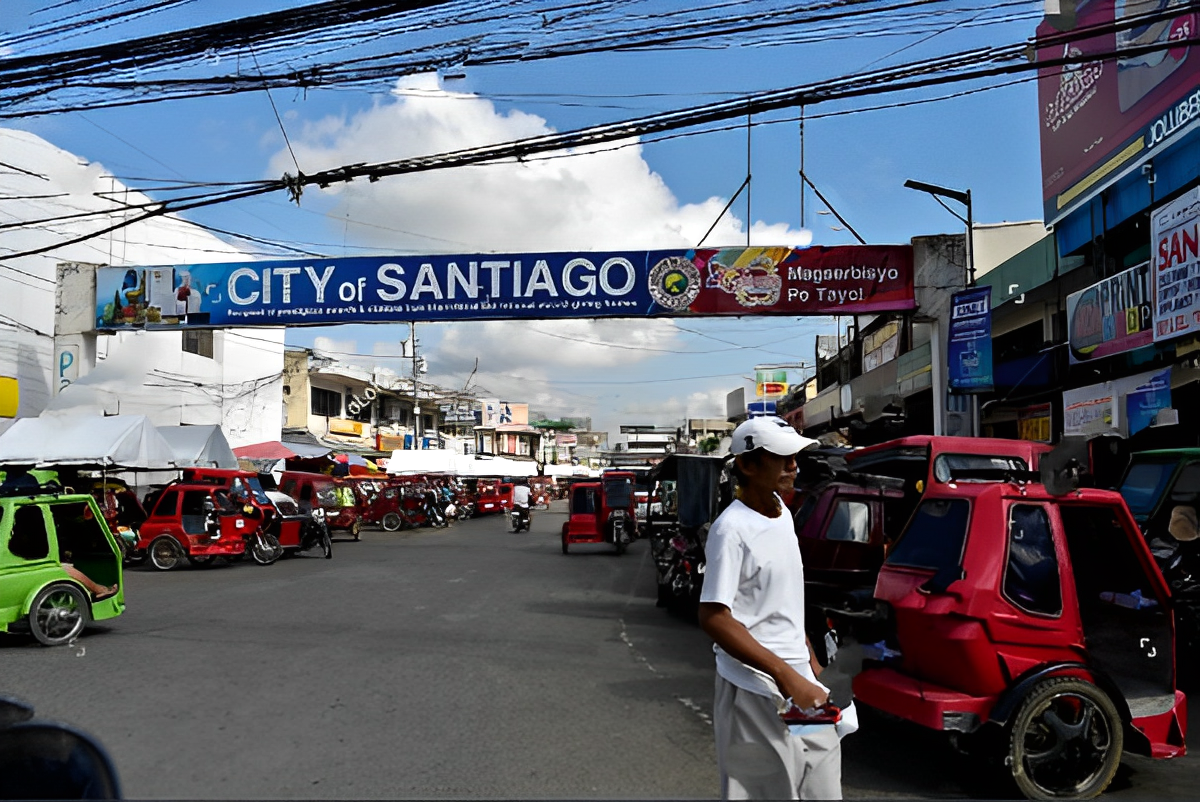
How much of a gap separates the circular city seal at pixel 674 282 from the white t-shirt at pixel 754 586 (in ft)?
50.3

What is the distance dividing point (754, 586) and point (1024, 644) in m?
2.67

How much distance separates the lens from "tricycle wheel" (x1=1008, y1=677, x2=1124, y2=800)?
5.01 meters

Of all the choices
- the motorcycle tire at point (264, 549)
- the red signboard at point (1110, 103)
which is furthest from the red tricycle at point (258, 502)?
the red signboard at point (1110, 103)

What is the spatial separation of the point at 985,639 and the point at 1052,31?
1608 centimetres

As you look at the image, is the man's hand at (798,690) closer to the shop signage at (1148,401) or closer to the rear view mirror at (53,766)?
the rear view mirror at (53,766)

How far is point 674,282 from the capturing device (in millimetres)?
18359

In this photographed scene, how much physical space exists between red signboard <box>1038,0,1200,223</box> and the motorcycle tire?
16.3 m

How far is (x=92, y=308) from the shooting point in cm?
2041

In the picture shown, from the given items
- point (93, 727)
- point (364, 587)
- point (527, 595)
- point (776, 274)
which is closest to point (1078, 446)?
point (93, 727)

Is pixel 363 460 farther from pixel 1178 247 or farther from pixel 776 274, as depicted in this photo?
pixel 1178 247

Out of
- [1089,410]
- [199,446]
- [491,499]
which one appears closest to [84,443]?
[199,446]

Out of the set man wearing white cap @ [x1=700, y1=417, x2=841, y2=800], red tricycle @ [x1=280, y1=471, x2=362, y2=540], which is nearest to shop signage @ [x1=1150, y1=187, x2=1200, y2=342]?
man wearing white cap @ [x1=700, y1=417, x2=841, y2=800]

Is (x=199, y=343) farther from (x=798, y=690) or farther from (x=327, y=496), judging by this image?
(x=798, y=690)

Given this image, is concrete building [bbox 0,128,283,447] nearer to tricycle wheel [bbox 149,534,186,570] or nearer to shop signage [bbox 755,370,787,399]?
tricycle wheel [bbox 149,534,186,570]
